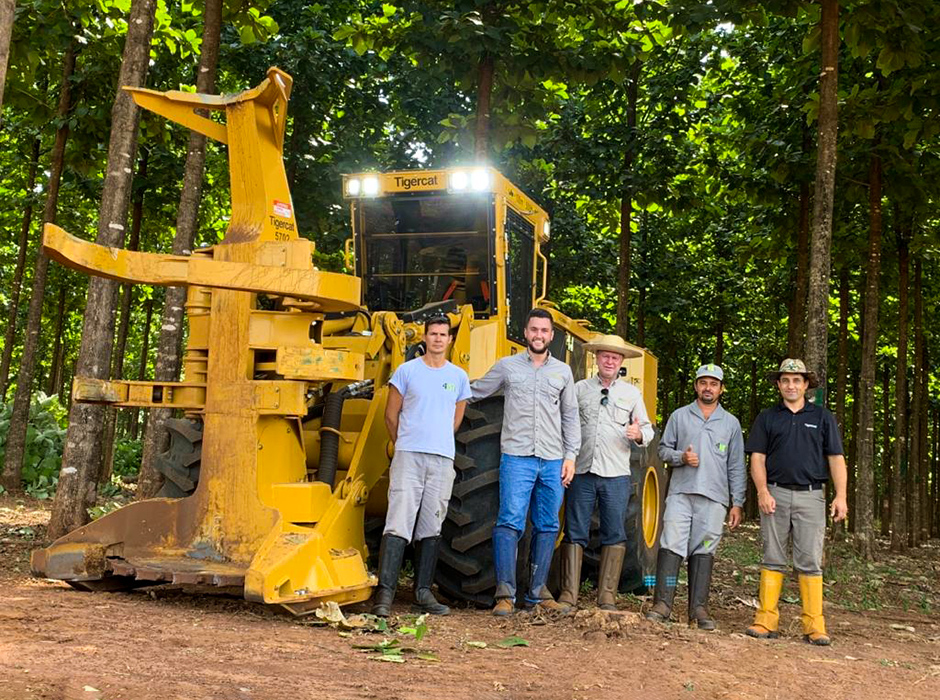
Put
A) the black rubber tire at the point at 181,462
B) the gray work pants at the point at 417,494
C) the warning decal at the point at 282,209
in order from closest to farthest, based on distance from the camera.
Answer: the gray work pants at the point at 417,494
the warning decal at the point at 282,209
the black rubber tire at the point at 181,462

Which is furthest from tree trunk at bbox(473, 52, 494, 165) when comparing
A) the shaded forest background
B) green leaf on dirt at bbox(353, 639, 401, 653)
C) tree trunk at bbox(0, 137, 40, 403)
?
tree trunk at bbox(0, 137, 40, 403)

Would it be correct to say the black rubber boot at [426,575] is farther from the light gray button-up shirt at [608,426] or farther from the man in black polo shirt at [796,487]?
the man in black polo shirt at [796,487]

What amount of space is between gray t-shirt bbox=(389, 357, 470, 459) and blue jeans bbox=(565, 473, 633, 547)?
125 centimetres

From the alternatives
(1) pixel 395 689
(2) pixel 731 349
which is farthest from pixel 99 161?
(2) pixel 731 349

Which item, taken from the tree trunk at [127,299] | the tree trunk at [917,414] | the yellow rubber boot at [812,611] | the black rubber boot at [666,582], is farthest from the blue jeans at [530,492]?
the tree trunk at [917,414]

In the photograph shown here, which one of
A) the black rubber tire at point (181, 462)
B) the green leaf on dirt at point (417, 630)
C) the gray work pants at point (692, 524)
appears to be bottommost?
the green leaf on dirt at point (417, 630)

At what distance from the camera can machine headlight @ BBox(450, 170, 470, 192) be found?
29.2ft

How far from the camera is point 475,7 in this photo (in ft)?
37.3

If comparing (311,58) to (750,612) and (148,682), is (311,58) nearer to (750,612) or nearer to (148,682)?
(750,612)

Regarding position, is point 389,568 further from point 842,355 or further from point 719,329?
point 719,329

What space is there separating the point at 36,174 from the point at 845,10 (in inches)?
544

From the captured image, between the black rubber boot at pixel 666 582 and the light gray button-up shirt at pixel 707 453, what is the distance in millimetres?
514

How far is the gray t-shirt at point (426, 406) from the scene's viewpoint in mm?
7270

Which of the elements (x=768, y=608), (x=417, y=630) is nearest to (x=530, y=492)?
(x=417, y=630)
